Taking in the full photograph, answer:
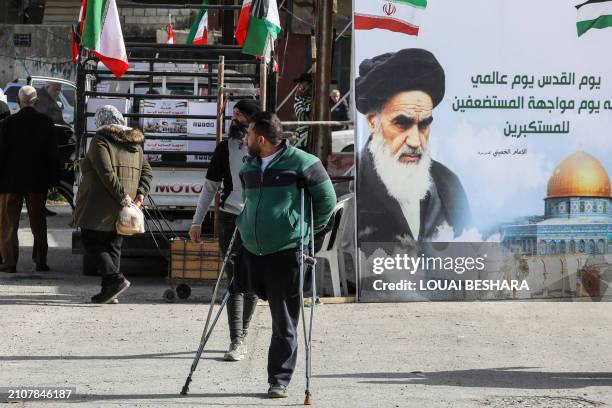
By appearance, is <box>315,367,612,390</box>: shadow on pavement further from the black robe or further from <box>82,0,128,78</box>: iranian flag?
<box>82,0,128,78</box>: iranian flag

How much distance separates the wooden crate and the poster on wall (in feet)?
4.51

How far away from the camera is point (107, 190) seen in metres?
11.5

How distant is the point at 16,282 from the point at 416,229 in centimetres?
435

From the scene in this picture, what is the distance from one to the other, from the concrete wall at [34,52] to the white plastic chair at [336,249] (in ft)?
78.4

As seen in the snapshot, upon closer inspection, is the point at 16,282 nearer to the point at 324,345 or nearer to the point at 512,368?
the point at 324,345

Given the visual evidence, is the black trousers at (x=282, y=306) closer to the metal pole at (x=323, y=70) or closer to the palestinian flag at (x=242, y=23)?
the metal pole at (x=323, y=70)

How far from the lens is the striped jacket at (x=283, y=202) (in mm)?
A: 7570

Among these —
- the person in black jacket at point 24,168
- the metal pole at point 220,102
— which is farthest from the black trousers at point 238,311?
the person in black jacket at point 24,168

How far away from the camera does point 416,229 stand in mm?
11555

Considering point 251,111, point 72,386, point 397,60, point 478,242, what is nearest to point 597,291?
point 478,242

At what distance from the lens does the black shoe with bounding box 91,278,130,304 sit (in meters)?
11.5

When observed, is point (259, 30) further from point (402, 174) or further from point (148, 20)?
point (148, 20)

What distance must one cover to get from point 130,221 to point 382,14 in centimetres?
288

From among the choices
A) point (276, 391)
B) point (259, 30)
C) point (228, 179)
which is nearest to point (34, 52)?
point (259, 30)
